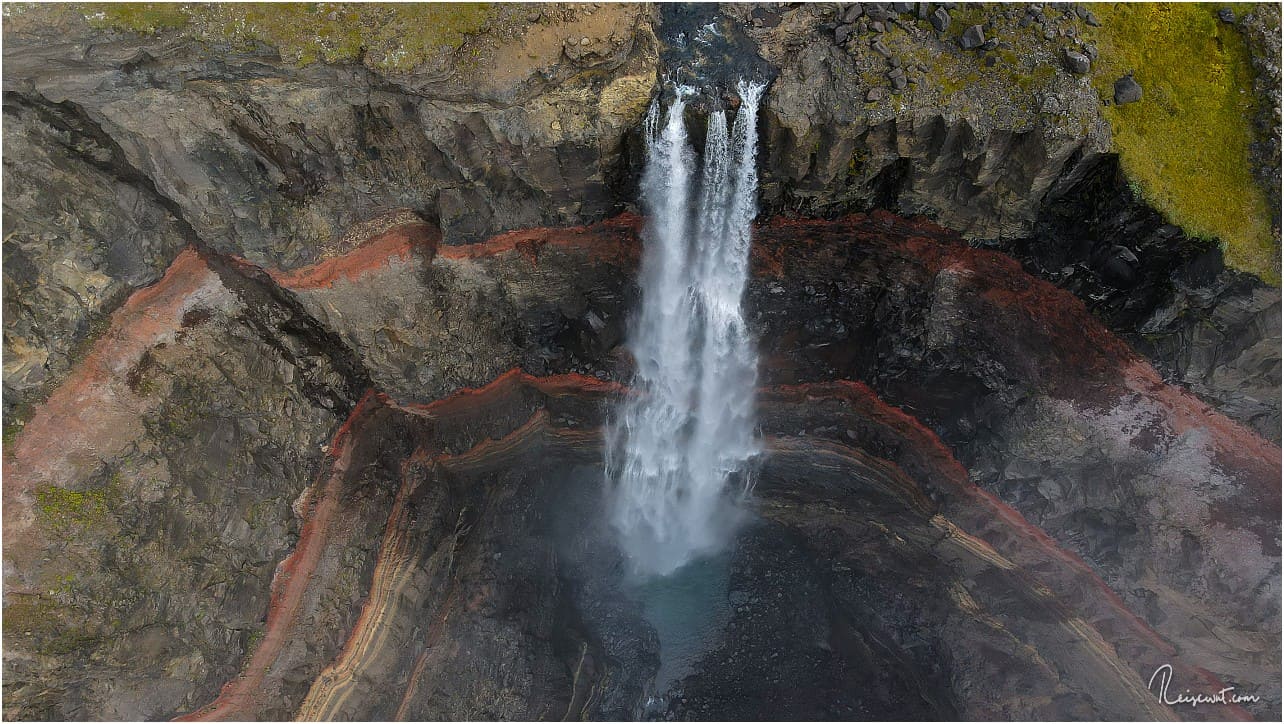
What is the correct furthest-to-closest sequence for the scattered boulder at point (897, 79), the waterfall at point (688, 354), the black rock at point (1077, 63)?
the waterfall at point (688, 354) < the scattered boulder at point (897, 79) < the black rock at point (1077, 63)

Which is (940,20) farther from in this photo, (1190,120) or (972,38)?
(1190,120)

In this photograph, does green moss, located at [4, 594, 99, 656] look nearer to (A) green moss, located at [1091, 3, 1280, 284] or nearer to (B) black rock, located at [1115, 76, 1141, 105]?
(A) green moss, located at [1091, 3, 1280, 284]

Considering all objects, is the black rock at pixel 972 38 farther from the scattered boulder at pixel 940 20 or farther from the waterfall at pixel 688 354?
the waterfall at pixel 688 354

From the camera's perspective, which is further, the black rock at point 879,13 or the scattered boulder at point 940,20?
the black rock at point 879,13

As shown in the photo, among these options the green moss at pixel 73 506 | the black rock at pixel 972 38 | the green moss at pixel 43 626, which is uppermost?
the black rock at pixel 972 38

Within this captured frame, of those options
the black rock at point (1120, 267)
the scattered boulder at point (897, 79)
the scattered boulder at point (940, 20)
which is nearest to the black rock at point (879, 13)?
the scattered boulder at point (940, 20)

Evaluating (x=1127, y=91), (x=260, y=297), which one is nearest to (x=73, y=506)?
(x=260, y=297)
